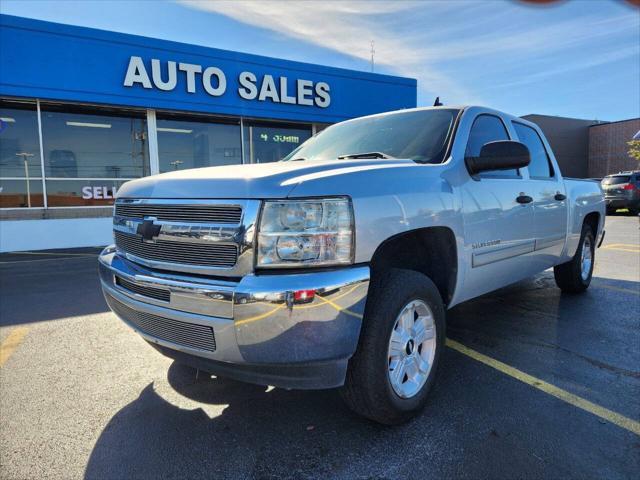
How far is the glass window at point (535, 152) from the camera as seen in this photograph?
4246 millimetres

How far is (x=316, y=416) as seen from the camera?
2.67 metres

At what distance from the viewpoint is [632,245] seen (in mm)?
10023

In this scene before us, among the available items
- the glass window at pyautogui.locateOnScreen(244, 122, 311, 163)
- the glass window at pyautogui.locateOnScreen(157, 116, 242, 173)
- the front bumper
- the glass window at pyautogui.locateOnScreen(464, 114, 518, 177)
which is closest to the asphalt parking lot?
the front bumper

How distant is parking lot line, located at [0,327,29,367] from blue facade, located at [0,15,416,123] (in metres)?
A: 8.83

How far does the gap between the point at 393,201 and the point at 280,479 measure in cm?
150

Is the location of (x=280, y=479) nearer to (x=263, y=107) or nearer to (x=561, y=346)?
(x=561, y=346)

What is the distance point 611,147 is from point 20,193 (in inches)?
1675

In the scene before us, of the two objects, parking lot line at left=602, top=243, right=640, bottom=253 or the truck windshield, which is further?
parking lot line at left=602, top=243, right=640, bottom=253

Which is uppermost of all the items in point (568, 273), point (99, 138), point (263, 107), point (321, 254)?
point (263, 107)

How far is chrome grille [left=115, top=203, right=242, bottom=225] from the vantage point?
2152 mm

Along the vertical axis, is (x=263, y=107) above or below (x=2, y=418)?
above

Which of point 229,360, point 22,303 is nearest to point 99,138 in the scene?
point 22,303

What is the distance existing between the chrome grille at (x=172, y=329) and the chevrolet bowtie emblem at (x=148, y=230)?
0.42 m

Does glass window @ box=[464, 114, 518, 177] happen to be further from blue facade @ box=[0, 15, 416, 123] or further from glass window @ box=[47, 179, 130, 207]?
glass window @ box=[47, 179, 130, 207]
